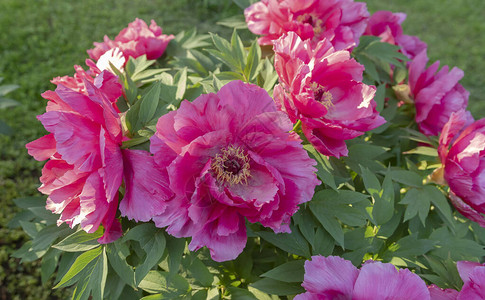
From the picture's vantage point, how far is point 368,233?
1190 millimetres

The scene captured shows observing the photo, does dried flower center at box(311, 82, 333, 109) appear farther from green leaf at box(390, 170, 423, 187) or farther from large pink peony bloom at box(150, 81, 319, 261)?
green leaf at box(390, 170, 423, 187)

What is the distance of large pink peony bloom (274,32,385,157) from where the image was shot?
1.01 metres

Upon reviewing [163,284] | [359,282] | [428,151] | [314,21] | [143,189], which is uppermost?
[314,21]

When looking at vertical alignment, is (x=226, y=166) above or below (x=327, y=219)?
above

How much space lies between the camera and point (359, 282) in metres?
0.88

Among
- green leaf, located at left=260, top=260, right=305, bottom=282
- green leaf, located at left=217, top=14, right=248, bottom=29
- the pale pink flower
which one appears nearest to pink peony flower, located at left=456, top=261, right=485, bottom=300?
the pale pink flower

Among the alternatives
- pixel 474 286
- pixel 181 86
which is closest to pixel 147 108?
pixel 181 86

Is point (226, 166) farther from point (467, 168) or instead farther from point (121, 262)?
point (467, 168)

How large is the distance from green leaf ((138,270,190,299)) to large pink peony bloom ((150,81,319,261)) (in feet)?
0.92

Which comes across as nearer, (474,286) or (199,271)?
(474,286)

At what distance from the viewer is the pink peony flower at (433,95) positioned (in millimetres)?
1527

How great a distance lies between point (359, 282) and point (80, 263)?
692mm

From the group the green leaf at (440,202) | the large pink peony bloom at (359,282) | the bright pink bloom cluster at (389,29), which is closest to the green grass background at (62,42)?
the bright pink bloom cluster at (389,29)

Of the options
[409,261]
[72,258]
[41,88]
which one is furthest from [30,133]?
[409,261]
